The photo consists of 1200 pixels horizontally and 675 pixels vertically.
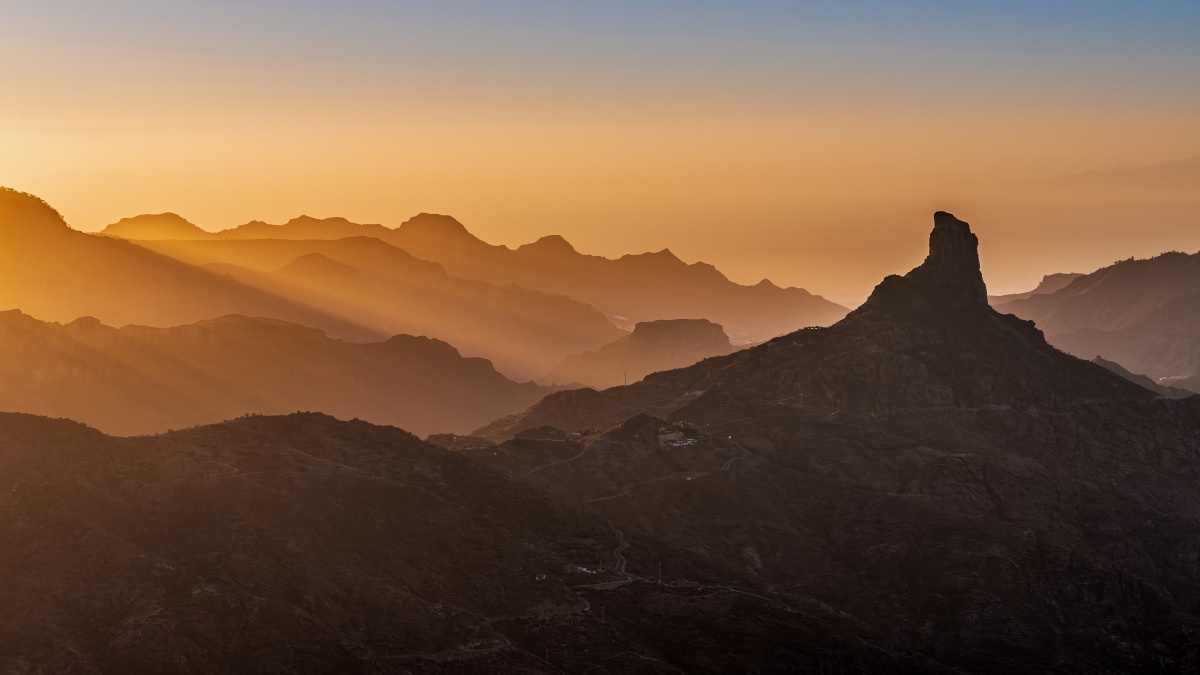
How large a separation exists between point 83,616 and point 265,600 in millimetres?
22241

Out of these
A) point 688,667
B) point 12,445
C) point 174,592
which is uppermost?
point 12,445

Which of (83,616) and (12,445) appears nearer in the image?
(83,616)

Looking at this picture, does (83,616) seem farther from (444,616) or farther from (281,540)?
Result: (444,616)

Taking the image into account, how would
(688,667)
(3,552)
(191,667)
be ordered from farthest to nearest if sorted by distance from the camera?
(688,667) → (3,552) → (191,667)

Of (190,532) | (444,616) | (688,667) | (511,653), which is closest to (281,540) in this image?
(190,532)

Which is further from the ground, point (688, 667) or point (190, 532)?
point (190, 532)

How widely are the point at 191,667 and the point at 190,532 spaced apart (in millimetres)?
38631

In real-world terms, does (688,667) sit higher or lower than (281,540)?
lower

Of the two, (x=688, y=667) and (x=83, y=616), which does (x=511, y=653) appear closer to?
(x=688, y=667)

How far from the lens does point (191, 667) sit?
6324 inches

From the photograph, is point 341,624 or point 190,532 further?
point 190,532

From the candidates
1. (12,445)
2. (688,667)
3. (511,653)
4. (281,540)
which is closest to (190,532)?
(281,540)

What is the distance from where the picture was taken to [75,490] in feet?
633

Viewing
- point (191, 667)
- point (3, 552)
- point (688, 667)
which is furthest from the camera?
point (688, 667)
